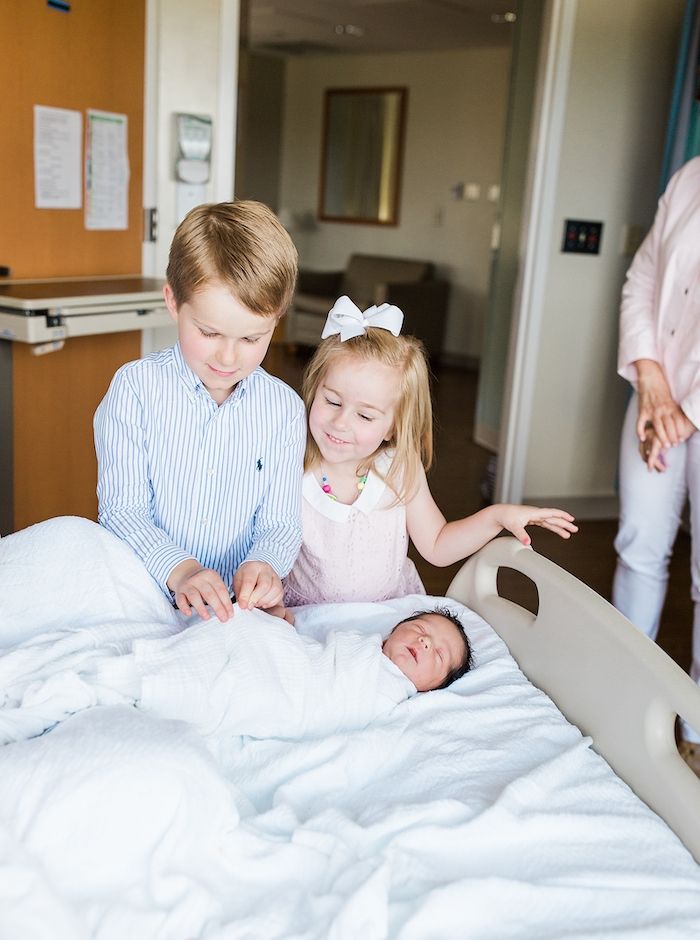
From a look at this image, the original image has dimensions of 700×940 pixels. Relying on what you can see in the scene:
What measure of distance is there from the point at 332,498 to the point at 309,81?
8607mm

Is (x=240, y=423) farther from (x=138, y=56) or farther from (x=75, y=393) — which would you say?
(x=138, y=56)

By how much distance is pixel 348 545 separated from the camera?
72.1 inches

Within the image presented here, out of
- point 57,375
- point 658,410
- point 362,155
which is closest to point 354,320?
point 658,410

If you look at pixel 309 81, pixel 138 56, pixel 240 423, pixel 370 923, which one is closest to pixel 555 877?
pixel 370 923

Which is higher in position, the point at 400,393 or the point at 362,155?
the point at 362,155

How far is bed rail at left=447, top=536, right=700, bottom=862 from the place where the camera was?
1.28 m

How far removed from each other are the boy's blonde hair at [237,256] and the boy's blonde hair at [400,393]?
27cm

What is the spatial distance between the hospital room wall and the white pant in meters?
1.82

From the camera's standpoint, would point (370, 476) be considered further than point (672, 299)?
No

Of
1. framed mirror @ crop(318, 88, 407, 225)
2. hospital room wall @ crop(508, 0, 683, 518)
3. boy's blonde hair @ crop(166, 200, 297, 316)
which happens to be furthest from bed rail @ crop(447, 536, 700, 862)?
framed mirror @ crop(318, 88, 407, 225)

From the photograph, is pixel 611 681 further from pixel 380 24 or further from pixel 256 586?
pixel 380 24

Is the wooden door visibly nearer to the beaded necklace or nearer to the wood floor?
the wood floor

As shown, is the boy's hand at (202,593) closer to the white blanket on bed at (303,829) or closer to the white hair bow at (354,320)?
the white blanket on bed at (303,829)

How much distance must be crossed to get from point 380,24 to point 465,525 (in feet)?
21.6
